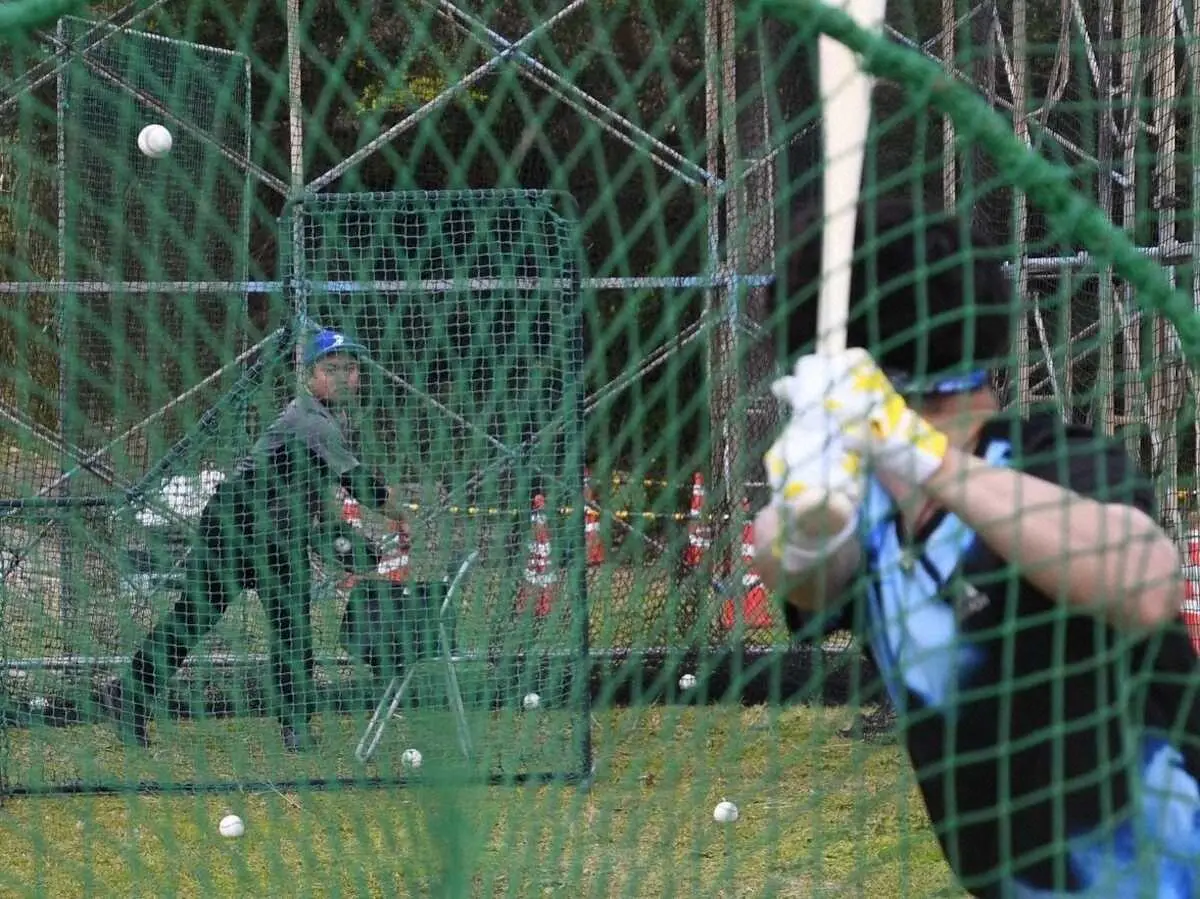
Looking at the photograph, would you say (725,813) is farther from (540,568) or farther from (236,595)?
(236,595)

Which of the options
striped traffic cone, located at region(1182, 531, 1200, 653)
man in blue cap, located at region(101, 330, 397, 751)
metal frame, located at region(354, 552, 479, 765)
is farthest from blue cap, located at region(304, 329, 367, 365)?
striped traffic cone, located at region(1182, 531, 1200, 653)

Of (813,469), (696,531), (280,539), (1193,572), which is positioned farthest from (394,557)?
(813,469)

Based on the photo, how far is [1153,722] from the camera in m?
1.90

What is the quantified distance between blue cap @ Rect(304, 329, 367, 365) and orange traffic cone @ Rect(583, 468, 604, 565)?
791 mm

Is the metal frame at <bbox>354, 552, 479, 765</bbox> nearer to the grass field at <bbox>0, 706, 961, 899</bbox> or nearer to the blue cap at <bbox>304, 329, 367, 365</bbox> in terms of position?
the grass field at <bbox>0, 706, 961, 899</bbox>

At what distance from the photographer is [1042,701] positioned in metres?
1.93

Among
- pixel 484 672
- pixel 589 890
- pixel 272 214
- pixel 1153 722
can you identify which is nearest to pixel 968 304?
pixel 1153 722

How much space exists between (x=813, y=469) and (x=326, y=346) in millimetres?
3206

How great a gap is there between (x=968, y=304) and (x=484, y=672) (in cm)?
299

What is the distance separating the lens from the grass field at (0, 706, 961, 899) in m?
4.01

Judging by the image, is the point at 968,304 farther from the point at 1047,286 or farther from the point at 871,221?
the point at 1047,286

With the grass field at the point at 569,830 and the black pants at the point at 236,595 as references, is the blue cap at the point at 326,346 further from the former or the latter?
the grass field at the point at 569,830

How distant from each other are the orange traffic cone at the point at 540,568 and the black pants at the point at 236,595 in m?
0.67

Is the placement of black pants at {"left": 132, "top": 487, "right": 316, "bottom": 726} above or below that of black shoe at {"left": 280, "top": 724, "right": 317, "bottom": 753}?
above
